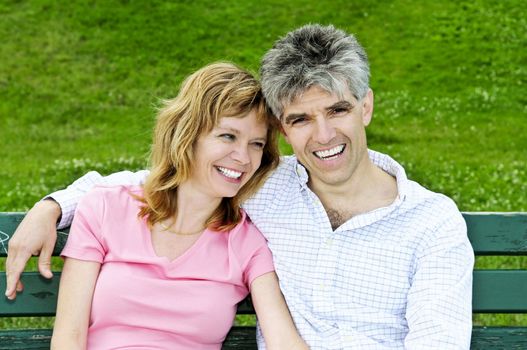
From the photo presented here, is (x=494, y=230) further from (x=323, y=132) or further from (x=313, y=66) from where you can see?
(x=313, y=66)

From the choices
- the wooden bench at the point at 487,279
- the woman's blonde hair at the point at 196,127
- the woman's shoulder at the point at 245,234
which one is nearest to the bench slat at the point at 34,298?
the wooden bench at the point at 487,279

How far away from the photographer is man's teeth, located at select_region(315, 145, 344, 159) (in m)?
4.20

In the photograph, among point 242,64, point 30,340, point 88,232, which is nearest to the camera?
point 88,232

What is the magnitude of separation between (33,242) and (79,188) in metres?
0.41

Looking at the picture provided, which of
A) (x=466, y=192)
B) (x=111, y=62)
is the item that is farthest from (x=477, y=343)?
(x=111, y=62)

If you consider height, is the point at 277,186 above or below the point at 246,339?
above

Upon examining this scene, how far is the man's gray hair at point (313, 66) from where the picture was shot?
4109 mm

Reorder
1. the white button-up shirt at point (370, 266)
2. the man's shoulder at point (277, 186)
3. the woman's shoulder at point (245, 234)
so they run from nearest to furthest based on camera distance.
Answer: the white button-up shirt at point (370, 266) → the woman's shoulder at point (245, 234) → the man's shoulder at point (277, 186)

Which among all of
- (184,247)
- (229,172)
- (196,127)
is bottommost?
(184,247)

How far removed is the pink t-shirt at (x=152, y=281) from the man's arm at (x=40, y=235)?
0.09 meters

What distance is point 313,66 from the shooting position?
4137mm

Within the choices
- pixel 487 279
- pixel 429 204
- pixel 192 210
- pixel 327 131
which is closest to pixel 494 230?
pixel 487 279

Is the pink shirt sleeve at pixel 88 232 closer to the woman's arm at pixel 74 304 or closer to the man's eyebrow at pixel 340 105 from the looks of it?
the woman's arm at pixel 74 304

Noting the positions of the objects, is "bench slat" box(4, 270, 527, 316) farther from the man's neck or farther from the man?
the man's neck
